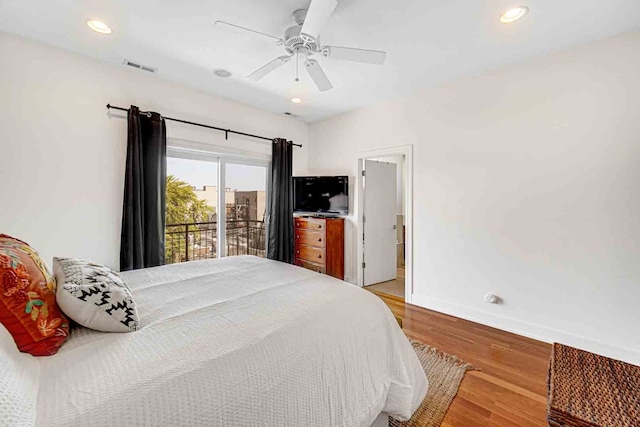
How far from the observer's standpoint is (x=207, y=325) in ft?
3.86

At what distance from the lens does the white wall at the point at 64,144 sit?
91.6 inches

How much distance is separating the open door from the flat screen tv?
0.33 metres

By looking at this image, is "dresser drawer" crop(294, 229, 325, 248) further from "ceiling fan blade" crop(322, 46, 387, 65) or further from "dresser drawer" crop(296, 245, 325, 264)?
"ceiling fan blade" crop(322, 46, 387, 65)

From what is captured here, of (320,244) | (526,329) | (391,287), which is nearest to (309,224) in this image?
(320,244)

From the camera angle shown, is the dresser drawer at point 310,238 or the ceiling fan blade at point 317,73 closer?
the ceiling fan blade at point 317,73

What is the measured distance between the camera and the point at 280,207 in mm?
4148

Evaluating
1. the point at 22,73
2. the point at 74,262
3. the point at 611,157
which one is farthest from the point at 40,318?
the point at 611,157

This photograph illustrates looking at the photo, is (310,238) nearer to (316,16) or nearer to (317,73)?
(317,73)

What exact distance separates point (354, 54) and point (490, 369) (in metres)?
2.61

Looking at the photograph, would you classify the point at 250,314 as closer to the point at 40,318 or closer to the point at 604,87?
the point at 40,318

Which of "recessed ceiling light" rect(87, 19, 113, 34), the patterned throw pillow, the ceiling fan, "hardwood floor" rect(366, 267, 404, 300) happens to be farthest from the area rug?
"recessed ceiling light" rect(87, 19, 113, 34)

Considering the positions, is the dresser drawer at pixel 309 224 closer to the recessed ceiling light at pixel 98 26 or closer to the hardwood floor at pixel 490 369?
the hardwood floor at pixel 490 369

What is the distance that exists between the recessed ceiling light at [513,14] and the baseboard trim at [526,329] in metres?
2.61

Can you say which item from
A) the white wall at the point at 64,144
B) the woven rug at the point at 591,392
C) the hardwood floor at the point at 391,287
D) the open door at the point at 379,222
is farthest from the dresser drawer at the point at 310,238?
the woven rug at the point at 591,392
